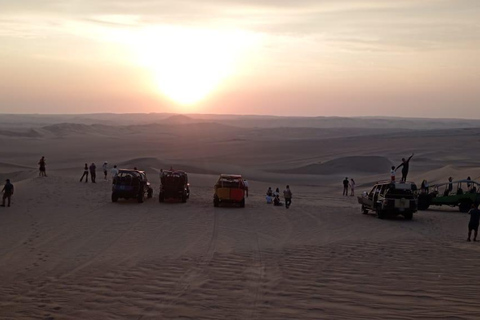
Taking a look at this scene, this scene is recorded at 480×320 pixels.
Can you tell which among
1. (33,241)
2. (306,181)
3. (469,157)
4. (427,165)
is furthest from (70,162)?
(33,241)

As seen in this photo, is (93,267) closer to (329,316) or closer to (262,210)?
(329,316)

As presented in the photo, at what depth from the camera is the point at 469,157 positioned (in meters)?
58.1

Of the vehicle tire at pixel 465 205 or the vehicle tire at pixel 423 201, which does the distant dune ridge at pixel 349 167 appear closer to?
the vehicle tire at pixel 423 201

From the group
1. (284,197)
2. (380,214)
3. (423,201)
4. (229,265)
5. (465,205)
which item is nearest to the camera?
(229,265)

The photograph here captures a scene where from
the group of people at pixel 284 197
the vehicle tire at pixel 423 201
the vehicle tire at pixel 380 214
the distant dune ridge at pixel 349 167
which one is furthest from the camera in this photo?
the distant dune ridge at pixel 349 167

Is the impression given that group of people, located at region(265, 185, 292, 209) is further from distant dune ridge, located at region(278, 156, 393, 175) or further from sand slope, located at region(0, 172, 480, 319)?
distant dune ridge, located at region(278, 156, 393, 175)

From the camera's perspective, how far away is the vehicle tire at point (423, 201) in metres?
27.0

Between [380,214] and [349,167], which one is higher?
[349,167]

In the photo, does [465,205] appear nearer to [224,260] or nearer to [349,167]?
[224,260]

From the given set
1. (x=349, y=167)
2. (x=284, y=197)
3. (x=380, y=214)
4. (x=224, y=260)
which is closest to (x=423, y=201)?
(x=380, y=214)

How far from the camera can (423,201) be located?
2708cm

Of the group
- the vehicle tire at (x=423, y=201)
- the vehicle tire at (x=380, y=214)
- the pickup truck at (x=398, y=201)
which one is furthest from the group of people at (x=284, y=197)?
the vehicle tire at (x=423, y=201)

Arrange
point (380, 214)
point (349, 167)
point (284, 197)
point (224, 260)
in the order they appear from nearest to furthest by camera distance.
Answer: point (224, 260), point (380, 214), point (284, 197), point (349, 167)

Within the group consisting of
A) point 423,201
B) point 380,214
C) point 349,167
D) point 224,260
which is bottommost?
point 224,260
